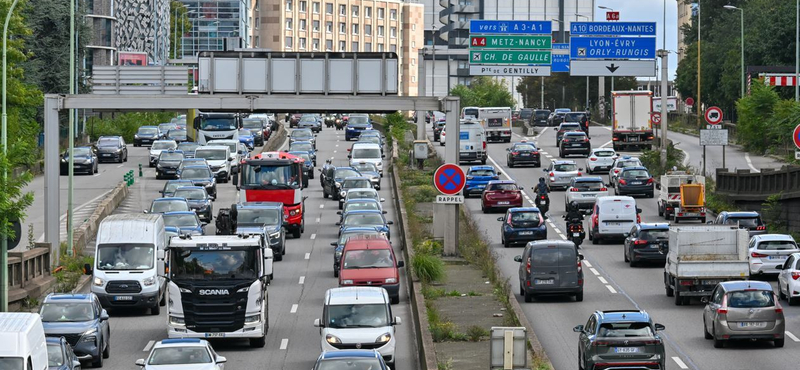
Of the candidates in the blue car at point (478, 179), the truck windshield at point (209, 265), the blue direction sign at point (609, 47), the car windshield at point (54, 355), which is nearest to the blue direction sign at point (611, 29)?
the blue direction sign at point (609, 47)

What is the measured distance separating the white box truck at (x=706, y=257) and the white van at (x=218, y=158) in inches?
1481

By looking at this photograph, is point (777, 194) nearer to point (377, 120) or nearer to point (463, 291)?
point (463, 291)

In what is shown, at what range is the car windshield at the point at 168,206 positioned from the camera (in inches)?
1916

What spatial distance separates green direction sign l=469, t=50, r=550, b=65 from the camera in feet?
207

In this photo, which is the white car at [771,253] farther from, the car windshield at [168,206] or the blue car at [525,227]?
the car windshield at [168,206]

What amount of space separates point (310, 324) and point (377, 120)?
93.0 meters

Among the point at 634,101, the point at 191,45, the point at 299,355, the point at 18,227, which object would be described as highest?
the point at 191,45

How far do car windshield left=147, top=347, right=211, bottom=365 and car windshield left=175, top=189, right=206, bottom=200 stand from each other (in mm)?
29656

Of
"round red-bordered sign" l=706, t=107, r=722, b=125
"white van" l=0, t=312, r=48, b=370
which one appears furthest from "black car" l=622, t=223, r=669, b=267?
"white van" l=0, t=312, r=48, b=370

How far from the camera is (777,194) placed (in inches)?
2089

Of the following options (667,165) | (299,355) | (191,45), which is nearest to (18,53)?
(667,165)

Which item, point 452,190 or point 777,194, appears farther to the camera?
point 777,194

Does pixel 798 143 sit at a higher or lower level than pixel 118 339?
higher

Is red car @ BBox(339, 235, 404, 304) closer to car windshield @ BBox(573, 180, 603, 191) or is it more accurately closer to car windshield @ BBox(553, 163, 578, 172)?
car windshield @ BBox(573, 180, 603, 191)
